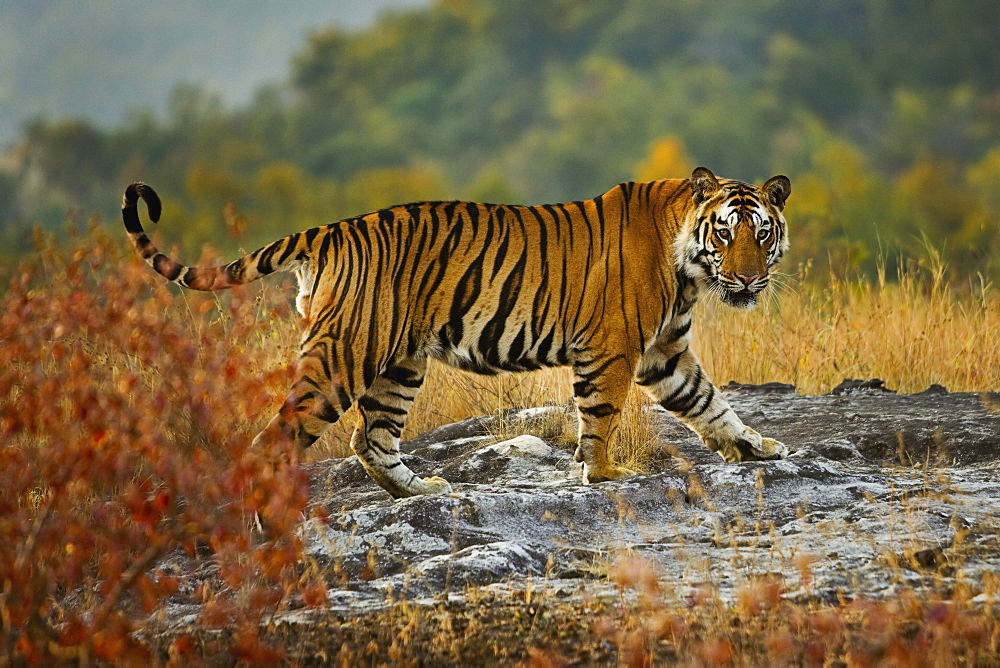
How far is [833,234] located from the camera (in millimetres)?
31219

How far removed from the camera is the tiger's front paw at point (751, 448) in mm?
6145

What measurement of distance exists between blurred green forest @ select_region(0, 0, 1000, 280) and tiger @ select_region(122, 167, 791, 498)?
3426cm

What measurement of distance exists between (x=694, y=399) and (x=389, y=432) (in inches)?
59.2

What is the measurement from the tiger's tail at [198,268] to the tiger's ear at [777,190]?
2.23 meters

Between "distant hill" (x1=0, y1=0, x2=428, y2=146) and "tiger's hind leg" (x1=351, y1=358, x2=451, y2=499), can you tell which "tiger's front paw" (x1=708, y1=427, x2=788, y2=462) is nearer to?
"tiger's hind leg" (x1=351, y1=358, x2=451, y2=499)

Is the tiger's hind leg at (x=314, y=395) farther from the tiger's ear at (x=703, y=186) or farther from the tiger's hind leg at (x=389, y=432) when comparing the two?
the tiger's ear at (x=703, y=186)

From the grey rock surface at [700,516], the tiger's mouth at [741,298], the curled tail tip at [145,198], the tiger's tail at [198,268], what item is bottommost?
the grey rock surface at [700,516]

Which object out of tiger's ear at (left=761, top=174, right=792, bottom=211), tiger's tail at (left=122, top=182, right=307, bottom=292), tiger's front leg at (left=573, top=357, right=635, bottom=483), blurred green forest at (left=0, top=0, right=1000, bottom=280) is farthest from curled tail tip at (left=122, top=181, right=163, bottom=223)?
blurred green forest at (left=0, top=0, right=1000, bottom=280)

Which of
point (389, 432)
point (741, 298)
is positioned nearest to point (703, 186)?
point (741, 298)

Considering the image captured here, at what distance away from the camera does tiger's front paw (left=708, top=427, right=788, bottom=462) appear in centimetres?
614

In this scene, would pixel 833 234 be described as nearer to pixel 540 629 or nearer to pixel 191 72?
pixel 540 629

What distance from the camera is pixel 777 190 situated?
616 centimetres

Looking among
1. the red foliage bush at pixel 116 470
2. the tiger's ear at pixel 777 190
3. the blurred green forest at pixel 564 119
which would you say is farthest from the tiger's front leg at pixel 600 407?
the blurred green forest at pixel 564 119

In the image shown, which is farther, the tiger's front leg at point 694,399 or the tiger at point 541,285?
the tiger's front leg at point 694,399
